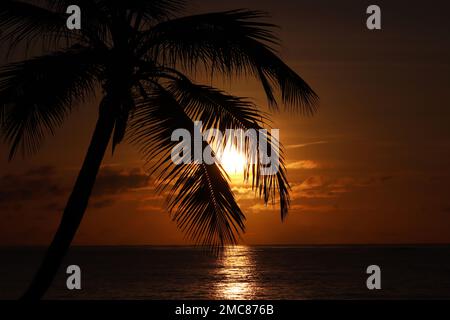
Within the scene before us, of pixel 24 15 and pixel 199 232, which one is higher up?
pixel 24 15

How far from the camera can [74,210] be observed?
8531mm

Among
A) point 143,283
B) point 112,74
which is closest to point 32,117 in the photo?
point 112,74

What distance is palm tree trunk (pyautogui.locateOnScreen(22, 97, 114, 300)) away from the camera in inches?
333

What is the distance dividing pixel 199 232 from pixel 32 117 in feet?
8.18

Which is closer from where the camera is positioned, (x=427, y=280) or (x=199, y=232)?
(x=199, y=232)

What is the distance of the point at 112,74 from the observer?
29.4 feet

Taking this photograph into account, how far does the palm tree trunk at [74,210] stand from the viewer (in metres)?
8.46
